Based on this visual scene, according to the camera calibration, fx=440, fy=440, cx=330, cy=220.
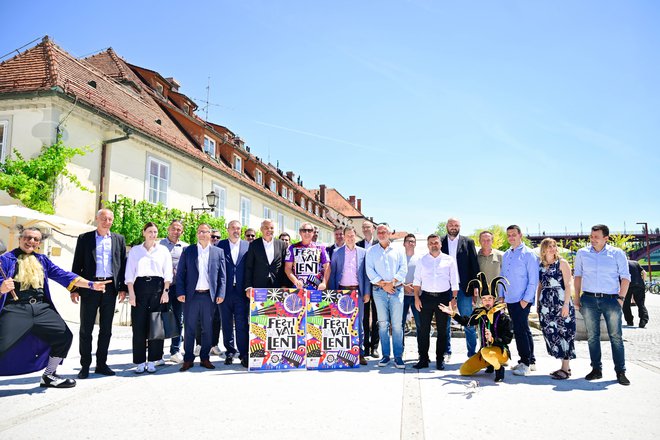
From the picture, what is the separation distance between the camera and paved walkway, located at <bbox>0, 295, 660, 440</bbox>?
154 inches

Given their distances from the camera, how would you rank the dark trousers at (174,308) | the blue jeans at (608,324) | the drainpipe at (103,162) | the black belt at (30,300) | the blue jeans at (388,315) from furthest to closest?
the drainpipe at (103,162) < the dark trousers at (174,308) < the blue jeans at (388,315) < the blue jeans at (608,324) < the black belt at (30,300)

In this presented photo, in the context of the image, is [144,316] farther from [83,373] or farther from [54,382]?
[54,382]

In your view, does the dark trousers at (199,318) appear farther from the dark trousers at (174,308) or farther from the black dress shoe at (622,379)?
the black dress shoe at (622,379)

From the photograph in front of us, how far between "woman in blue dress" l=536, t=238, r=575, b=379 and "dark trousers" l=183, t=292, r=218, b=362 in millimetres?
4983

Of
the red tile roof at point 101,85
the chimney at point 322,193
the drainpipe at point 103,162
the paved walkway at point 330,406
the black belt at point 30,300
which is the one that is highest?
the chimney at point 322,193

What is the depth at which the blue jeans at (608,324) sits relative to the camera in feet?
19.6

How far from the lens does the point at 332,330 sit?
22.8 ft

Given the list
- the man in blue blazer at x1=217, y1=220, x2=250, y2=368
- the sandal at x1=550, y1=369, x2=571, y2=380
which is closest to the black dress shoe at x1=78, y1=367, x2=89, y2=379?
the man in blue blazer at x1=217, y1=220, x2=250, y2=368

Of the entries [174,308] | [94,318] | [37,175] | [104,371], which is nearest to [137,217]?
[37,175]

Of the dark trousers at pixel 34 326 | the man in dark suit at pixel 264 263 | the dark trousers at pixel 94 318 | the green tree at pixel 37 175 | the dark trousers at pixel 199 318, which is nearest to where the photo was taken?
the dark trousers at pixel 34 326

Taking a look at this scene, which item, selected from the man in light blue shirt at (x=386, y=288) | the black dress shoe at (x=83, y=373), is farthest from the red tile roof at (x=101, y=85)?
the man in light blue shirt at (x=386, y=288)

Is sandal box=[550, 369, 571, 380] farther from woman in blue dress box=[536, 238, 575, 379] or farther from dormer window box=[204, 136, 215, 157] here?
dormer window box=[204, 136, 215, 157]

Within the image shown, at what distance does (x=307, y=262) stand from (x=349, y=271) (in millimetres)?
729

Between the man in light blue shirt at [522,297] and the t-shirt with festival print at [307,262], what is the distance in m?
2.92
